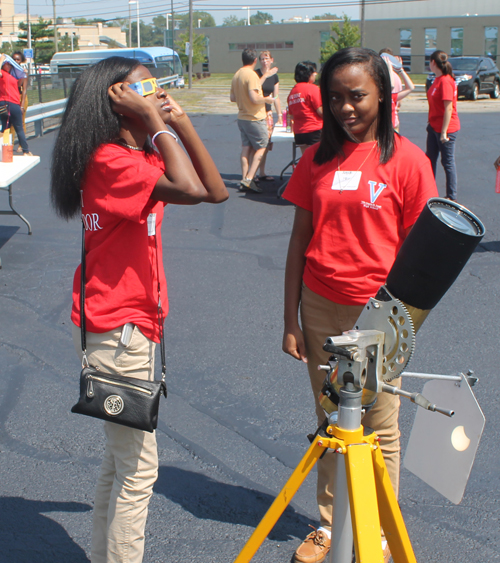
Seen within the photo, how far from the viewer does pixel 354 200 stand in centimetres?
216

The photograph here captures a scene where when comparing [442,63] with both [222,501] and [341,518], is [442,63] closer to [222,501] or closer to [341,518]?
[222,501]

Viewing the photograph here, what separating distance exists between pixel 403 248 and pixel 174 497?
75.4 inches

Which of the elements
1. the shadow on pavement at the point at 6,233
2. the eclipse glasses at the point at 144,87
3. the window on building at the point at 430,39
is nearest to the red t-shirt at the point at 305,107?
the shadow on pavement at the point at 6,233

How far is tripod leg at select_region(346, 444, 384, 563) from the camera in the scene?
1384 millimetres

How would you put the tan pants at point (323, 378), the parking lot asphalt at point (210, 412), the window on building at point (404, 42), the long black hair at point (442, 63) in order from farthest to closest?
the window on building at point (404, 42), the long black hair at point (442, 63), the parking lot asphalt at point (210, 412), the tan pants at point (323, 378)

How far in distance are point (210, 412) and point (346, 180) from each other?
1858mm

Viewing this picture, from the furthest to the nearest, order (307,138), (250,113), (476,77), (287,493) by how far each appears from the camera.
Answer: (476,77) < (250,113) < (307,138) < (287,493)

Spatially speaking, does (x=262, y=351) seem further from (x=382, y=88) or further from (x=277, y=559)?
(x=382, y=88)

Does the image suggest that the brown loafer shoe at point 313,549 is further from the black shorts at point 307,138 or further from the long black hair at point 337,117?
the black shorts at point 307,138

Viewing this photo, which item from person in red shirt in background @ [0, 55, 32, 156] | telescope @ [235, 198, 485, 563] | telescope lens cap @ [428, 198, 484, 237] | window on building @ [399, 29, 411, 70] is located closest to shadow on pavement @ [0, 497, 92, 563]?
telescope @ [235, 198, 485, 563]

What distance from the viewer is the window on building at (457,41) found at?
4881cm

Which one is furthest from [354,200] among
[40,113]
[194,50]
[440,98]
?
[194,50]

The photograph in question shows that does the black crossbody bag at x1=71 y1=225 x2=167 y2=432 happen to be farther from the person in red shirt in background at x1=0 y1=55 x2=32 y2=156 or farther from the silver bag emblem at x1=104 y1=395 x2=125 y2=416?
the person in red shirt in background at x1=0 y1=55 x2=32 y2=156

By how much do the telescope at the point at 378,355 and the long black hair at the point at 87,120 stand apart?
3.36 ft
